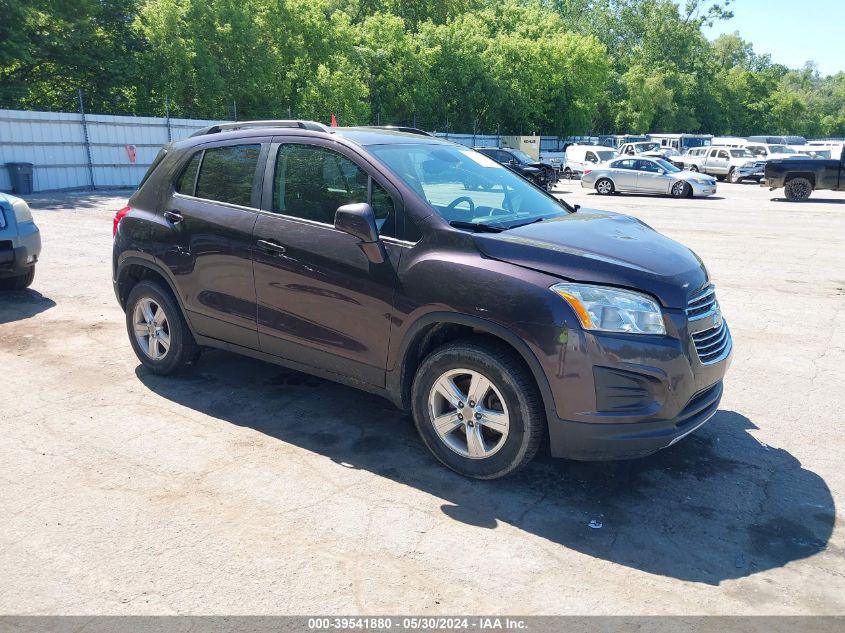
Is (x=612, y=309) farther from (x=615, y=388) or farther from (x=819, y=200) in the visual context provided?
(x=819, y=200)

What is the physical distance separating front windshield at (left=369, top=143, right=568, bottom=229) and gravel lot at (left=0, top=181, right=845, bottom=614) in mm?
1473

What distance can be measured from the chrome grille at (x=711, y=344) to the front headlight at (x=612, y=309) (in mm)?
323

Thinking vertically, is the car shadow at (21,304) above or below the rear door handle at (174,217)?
below

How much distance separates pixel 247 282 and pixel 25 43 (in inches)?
1014

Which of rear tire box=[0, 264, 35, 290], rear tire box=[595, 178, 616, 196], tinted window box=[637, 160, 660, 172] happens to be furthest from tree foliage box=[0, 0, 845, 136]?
rear tire box=[0, 264, 35, 290]

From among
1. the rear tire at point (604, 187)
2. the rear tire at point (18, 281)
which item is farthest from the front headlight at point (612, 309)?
the rear tire at point (604, 187)

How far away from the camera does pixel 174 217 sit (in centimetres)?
517

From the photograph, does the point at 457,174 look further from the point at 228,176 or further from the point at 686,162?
the point at 686,162

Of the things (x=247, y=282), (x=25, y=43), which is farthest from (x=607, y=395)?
(x=25, y=43)

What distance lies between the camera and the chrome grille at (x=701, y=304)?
12.4ft

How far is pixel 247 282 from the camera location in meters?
4.75

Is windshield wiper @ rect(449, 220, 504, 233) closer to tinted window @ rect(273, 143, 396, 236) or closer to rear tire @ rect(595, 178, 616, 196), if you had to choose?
tinted window @ rect(273, 143, 396, 236)

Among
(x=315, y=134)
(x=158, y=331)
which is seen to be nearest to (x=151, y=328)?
(x=158, y=331)

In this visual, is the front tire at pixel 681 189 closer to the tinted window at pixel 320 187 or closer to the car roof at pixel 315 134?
the car roof at pixel 315 134
